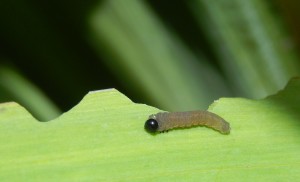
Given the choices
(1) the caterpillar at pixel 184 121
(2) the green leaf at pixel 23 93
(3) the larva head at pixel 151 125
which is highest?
(2) the green leaf at pixel 23 93

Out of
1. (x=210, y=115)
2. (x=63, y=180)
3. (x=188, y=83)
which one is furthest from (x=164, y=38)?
(x=63, y=180)

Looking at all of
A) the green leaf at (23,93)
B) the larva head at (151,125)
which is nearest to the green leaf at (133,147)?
the larva head at (151,125)

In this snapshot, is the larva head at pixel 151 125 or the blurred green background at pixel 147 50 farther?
the blurred green background at pixel 147 50

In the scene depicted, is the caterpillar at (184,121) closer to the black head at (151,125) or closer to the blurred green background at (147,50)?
the black head at (151,125)

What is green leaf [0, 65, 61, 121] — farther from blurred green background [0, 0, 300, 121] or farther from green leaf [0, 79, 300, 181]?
green leaf [0, 79, 300, 181]

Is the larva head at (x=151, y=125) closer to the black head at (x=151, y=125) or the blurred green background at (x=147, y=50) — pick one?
the black head at (x=151, y=125)

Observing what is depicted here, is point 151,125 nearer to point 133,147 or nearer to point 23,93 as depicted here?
point 133,147

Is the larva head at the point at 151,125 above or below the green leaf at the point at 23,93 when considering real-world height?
below
